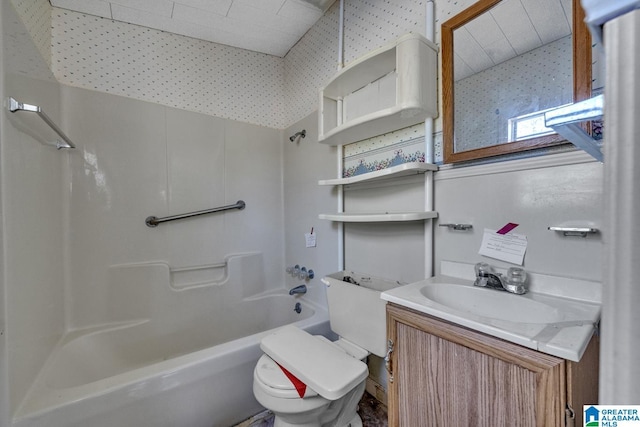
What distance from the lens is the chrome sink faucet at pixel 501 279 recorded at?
92 cm

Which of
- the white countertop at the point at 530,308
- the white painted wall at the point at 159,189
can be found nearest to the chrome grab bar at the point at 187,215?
the white painted wall at the point at 159,189

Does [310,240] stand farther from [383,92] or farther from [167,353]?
[167,353]

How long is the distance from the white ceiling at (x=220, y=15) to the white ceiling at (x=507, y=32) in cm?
109

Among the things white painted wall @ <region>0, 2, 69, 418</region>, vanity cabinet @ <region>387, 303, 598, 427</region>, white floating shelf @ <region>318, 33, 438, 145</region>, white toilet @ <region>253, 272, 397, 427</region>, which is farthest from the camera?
white floating shelf @ <region>318, 33, 438, 145</region>

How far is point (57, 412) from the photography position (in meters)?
0.96

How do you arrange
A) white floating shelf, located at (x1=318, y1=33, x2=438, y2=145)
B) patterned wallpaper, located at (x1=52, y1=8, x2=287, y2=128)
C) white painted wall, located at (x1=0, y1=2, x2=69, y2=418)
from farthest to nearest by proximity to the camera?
patterned wallpaper, located at (x1=52, y1=8, x2=287, y2=128) < white floating shelf, located at (x1=318, y1=33, x2=438, y2=145) < white painted wall, located at (x1=0, y1=2, x2=69, y2=418)

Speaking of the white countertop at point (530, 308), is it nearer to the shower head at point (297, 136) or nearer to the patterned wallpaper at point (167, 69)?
the shower head at point (297, 136)

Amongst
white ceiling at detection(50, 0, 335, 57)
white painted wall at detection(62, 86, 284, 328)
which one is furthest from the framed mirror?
white painted wall at detection(62, 86, 284, 328)

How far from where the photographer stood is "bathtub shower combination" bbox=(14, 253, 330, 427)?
1.05 metres

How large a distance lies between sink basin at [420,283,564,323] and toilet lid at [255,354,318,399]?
65 cm

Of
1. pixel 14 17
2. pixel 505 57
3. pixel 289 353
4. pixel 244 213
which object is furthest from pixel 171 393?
pixel 505 57

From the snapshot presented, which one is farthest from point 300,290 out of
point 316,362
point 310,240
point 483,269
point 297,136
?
point 483,269

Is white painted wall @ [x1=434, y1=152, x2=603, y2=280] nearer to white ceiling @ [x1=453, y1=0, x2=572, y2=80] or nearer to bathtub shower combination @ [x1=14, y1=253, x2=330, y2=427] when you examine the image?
white ceiling @ [x1=453, y1=0, x2=572, y2=80]

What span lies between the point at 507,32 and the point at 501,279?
957 mm
